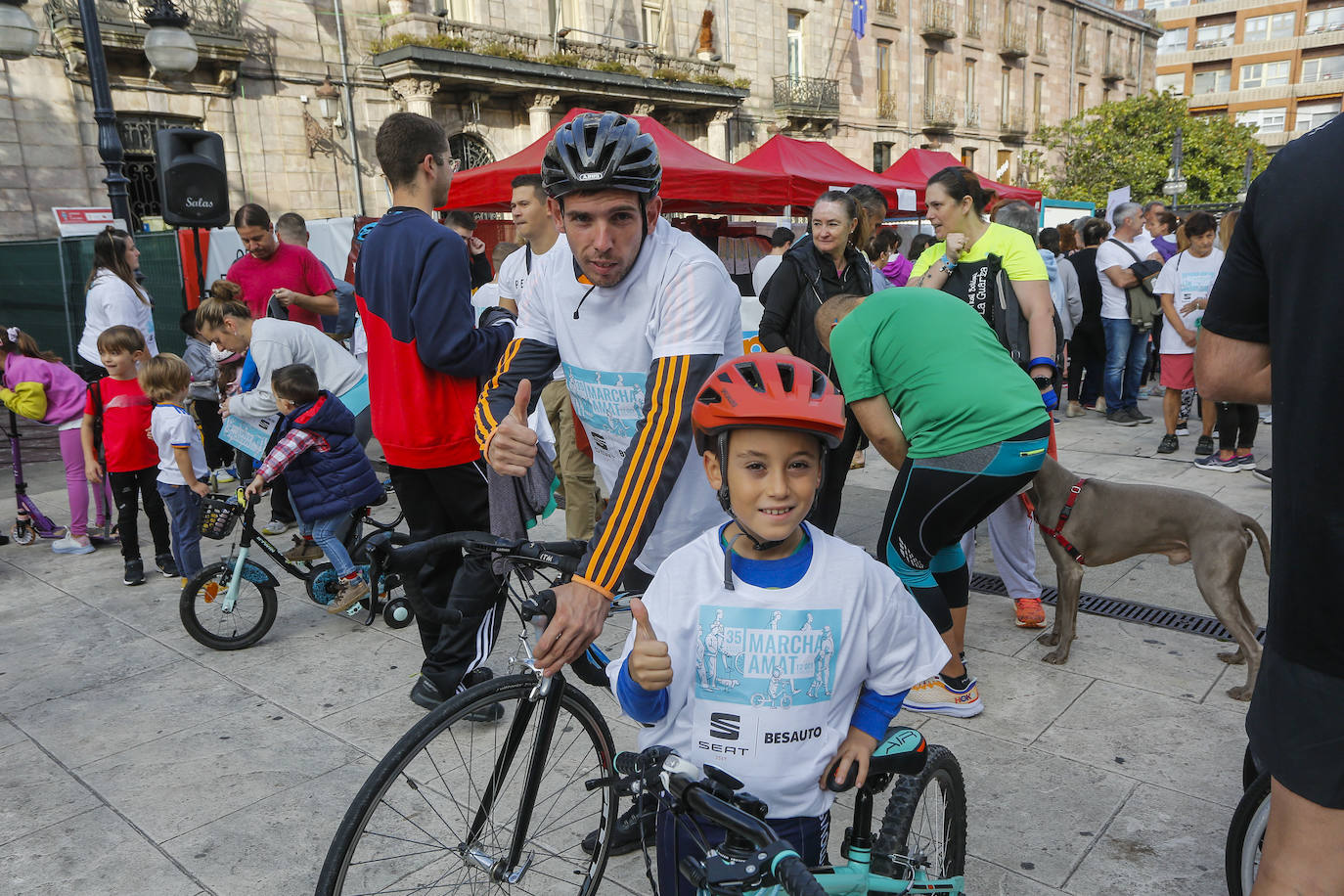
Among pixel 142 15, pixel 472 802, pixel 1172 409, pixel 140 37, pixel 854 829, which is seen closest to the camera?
pixel 854 829

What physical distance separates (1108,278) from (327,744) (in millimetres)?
8625

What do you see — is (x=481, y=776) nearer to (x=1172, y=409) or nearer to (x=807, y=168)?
(x=1172, y=409)

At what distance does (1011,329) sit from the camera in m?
4.74

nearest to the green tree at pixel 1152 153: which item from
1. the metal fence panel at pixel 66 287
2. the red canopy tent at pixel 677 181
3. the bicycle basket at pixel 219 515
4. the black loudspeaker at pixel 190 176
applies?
the red canopy tent at pixel 677 181

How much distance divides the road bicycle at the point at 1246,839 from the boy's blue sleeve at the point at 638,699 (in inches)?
59.1

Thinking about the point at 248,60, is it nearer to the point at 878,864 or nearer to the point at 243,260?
the point at 243,260

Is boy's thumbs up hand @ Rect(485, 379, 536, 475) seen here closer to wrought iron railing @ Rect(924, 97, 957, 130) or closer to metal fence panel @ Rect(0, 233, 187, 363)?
metal fence panel @ Rect(0, 233, 187, 363)

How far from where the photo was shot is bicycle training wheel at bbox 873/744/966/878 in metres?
2.01

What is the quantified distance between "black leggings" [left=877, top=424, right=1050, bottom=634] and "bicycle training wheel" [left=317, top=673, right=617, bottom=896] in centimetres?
149

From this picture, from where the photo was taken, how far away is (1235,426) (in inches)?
298

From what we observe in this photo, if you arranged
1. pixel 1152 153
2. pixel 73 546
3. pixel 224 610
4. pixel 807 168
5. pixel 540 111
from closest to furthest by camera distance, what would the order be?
1. pixel 224 610
2. pixel 73 546
3. pixel 807 168
4. pixel 540 111
5. pixel 1152 153

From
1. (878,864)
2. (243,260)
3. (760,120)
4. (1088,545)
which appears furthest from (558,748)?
(760,120)

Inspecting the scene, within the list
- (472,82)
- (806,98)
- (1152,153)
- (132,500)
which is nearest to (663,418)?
(132,500)

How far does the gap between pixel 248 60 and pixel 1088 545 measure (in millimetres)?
19759
